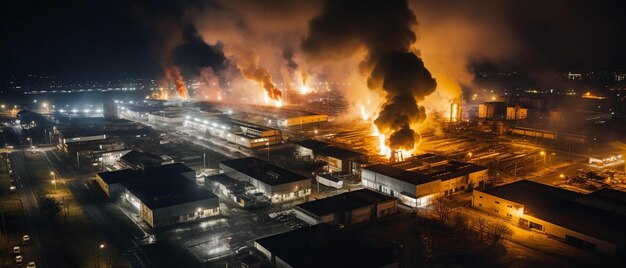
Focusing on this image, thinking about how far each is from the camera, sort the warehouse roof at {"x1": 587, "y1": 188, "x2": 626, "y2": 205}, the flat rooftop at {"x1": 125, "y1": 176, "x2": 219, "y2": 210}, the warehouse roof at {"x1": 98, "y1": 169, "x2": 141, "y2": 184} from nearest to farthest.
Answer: the warehouse roof at {"x1": 587, "y1": 188, "x2": 626, "y2": 205}, the flat rooftop at {"x1": 125, "y1": 176, "x2": 219, "y2": 210}, the warehouse roof at {"x1": 98, "y1": 169, "x2": 141, "y2": 184}

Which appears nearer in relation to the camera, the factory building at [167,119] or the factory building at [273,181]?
the factory building at [273,181]

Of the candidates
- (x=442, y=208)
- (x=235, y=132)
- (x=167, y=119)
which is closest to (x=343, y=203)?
(x=442, y=208)

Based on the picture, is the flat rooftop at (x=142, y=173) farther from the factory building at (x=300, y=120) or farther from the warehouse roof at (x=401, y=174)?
the factory building at (x=300, y=120)

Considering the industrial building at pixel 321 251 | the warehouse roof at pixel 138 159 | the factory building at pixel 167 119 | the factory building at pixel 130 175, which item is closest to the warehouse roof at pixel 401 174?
the industrial building at pixel 321 251

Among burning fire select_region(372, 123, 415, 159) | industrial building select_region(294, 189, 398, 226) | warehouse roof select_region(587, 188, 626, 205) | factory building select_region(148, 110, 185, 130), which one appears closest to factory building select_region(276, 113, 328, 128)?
factory building select_region(148, 110, 185, 130)

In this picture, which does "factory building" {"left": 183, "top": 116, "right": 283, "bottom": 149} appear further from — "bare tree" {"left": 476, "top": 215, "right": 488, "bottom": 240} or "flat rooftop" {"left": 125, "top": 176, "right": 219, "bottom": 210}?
"bare tree" {"left": 476, "top": 215, "right": 488, "bottom": 240}

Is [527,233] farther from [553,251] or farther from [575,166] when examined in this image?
[575,166]

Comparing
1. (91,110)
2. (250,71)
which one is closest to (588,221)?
(250,71)
